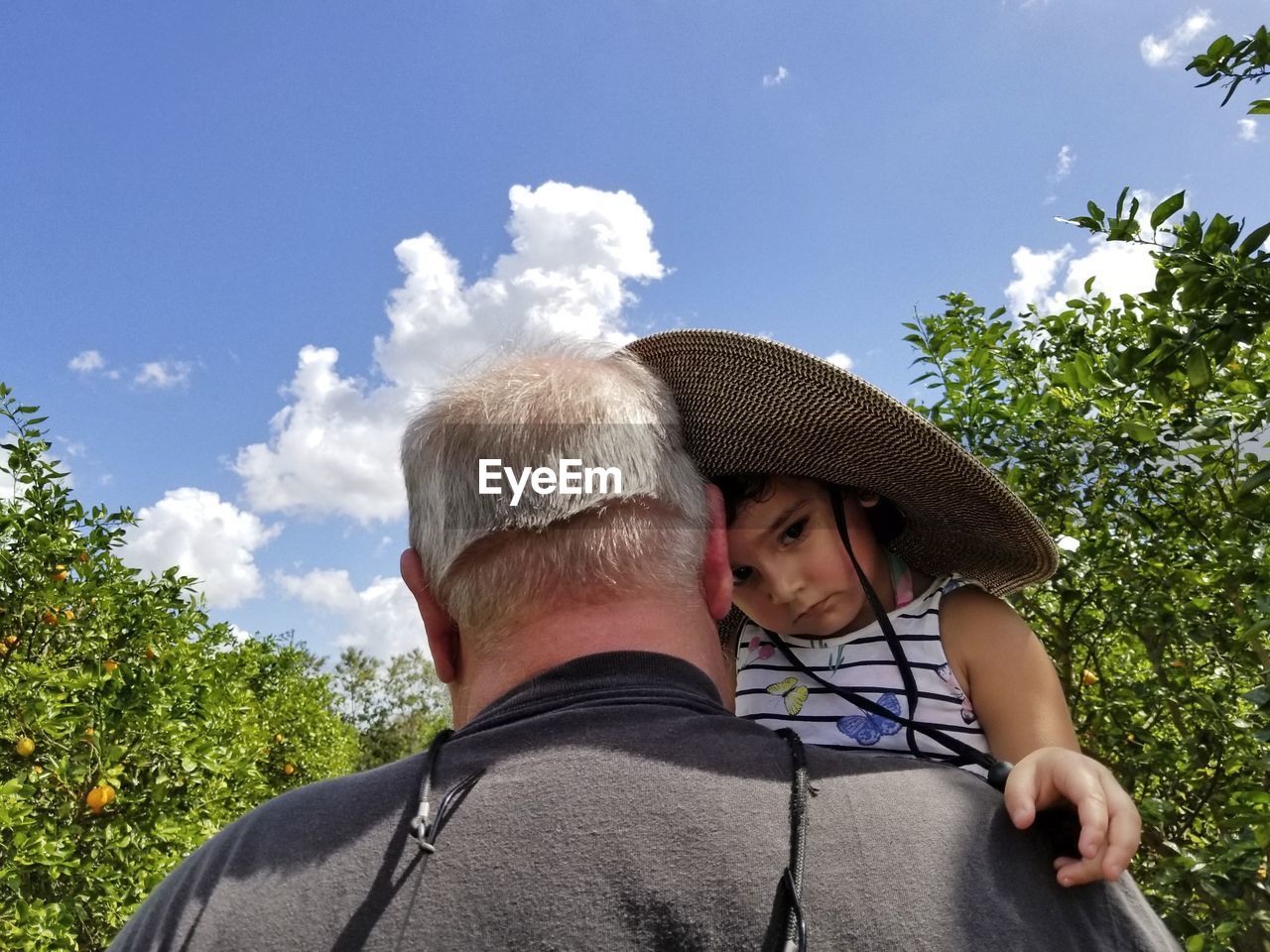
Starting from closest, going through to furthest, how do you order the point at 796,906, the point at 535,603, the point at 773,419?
the point at 796,906
the point at 535,603
the point at 773,419

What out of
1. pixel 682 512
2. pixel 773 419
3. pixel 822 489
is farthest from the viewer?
pixel 822 489

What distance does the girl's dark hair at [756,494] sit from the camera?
1.99 m

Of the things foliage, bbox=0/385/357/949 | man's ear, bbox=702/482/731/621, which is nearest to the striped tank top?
man's ear, bbox=702/482/731/621

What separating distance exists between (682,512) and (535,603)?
28 cm

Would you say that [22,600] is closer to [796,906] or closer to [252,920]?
[252,920]

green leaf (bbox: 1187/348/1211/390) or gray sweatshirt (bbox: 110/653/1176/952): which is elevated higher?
green leaf (bbox: 1187/348/1211/390)

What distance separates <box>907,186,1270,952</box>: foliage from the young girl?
0.50 m

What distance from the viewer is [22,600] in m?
4.34

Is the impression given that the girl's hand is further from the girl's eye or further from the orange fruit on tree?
the orange fruit on tree

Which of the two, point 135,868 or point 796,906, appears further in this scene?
point 135,868

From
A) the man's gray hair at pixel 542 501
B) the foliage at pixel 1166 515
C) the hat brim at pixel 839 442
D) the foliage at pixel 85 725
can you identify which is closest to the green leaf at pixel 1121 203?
the foliage at pixel 1166 515

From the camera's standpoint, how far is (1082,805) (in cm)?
106

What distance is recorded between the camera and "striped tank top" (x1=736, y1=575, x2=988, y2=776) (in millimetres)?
1841

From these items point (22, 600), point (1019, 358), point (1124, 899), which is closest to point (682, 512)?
point (1124, 899)
